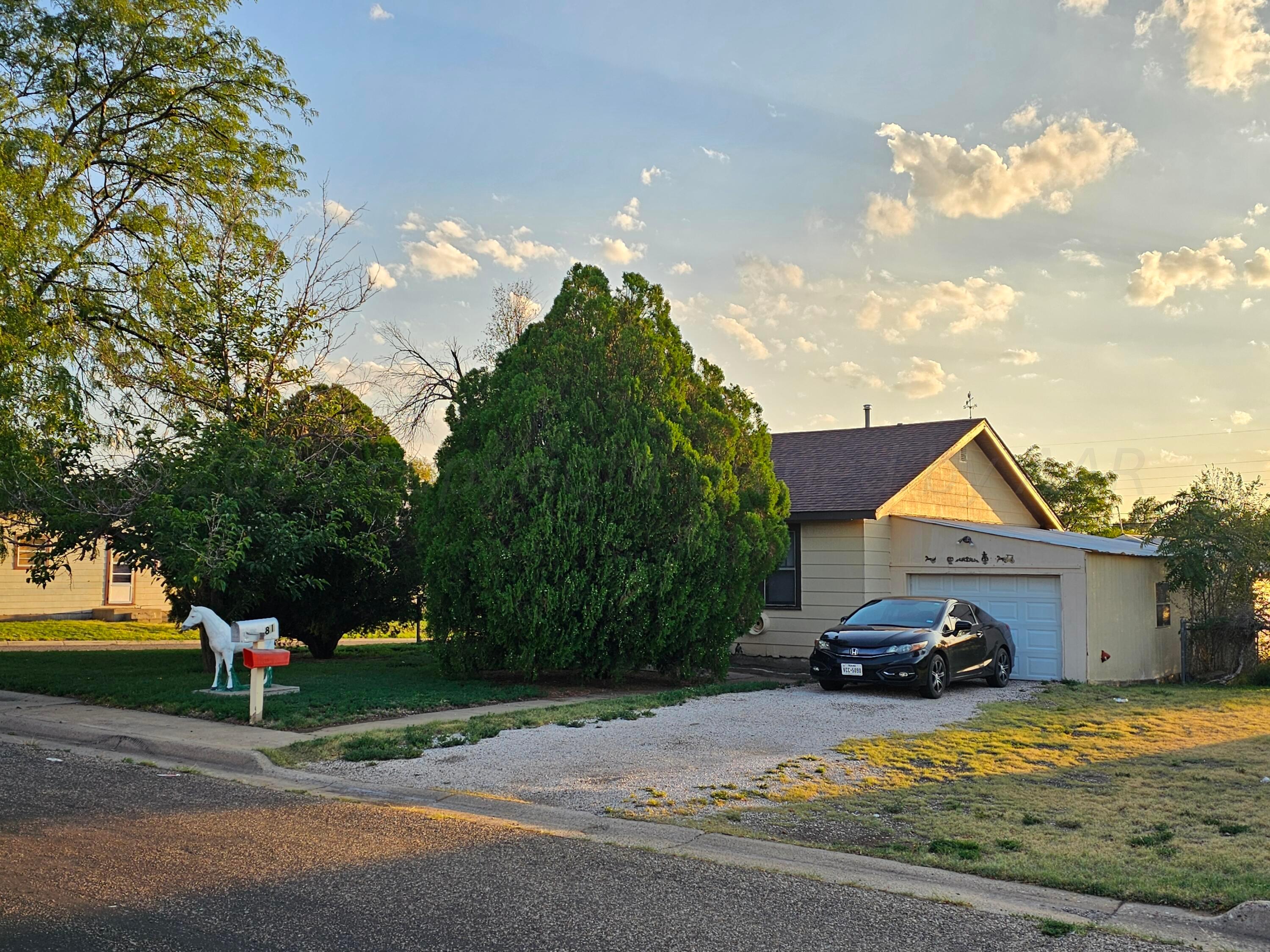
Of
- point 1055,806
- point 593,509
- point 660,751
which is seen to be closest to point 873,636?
point 593,509

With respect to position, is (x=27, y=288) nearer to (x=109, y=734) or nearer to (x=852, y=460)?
→ (x=109, y=734)

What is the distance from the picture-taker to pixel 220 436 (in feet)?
47.1

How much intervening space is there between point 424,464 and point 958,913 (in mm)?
31714

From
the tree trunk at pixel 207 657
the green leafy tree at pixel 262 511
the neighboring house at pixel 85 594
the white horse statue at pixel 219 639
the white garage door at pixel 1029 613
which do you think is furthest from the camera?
the neighboring house at pixel 85 594

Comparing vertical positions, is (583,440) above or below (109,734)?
above

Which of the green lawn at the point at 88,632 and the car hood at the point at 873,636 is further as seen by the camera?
the green lawn at the point at 88,632

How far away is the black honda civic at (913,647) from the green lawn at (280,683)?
4332 mm

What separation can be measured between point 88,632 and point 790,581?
17432mm

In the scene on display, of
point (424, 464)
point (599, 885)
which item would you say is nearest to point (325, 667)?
point (599, 885)

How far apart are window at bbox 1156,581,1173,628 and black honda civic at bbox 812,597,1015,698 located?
5238 millimetres

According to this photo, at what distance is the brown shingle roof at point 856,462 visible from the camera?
19.0 meters

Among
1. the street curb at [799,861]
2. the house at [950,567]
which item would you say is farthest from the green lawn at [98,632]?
the street curb at [799,861]

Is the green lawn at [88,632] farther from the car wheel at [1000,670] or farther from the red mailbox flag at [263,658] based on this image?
the car wheel at [1000,670]

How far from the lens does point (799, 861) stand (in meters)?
6.20
